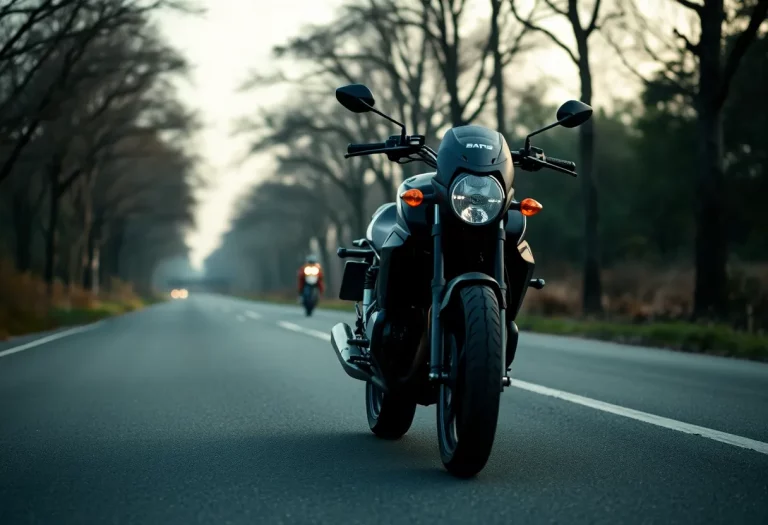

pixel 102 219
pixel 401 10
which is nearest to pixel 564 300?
pixel 401 10

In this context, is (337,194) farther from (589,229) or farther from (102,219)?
(589,229)

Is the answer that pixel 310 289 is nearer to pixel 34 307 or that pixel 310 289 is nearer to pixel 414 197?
pixel 34 307

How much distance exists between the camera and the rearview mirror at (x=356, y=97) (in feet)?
17.3

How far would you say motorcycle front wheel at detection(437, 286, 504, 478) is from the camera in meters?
4.47

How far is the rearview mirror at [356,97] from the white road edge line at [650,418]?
2.71 m

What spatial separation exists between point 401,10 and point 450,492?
23.7m

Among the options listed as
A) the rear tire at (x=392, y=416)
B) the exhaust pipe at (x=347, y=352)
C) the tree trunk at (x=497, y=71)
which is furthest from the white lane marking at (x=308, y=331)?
the rear tire at (x=392, y=416)

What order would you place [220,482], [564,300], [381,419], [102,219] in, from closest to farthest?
1. [220,482]
2. [381,419]
3. [564,300]
4. [102,219]

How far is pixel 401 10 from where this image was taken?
88.4 feet

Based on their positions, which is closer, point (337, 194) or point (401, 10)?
point (401, 10)

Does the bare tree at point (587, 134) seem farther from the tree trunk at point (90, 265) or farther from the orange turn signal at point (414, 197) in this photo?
the tree trunk at point (90, 265)

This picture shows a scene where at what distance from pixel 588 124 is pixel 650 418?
1553cm

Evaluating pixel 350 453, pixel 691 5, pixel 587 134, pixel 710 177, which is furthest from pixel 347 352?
pixel 587 134

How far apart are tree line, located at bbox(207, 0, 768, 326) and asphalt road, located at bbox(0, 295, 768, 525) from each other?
844 centimetres
